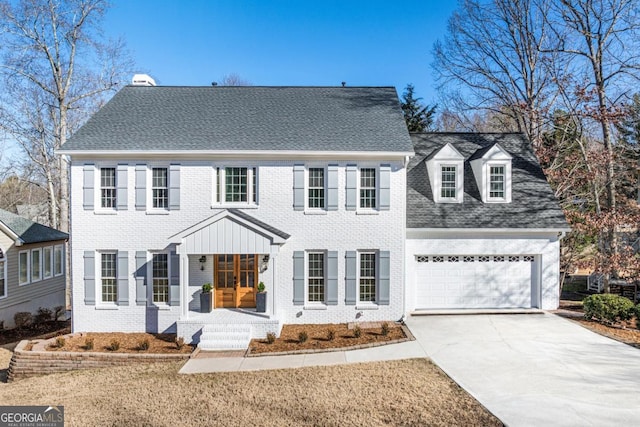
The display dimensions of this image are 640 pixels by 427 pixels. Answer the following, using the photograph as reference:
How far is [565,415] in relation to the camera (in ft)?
22.7

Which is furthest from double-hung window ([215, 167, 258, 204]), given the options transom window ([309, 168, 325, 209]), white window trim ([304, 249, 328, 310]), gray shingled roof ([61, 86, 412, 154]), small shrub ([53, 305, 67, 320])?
small shrub ([53, 305, 67, 320])

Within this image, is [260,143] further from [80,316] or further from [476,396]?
[476,396]

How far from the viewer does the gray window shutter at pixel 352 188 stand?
527 inches

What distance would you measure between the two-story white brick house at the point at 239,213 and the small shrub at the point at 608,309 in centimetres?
679

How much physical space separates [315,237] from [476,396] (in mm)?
7203

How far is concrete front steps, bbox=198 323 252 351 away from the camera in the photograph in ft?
37.6

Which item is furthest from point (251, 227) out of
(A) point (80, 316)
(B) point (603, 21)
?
(B) point (603, 21)

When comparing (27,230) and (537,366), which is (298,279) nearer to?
(537,366)

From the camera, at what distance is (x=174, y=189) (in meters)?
13.2

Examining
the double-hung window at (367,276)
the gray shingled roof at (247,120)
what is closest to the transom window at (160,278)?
the gray shingled roof at (247,120)

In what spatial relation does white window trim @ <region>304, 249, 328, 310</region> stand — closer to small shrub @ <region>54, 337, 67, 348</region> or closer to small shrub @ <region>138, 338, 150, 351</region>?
small shrub @ <region>138, 338, 150, 351</region>

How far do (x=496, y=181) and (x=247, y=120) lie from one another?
10379mm

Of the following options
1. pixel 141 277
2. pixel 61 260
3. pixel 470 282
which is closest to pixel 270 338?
pixel 141 277

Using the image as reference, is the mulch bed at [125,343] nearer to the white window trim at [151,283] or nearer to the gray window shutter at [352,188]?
the white window trim at [151,283]
